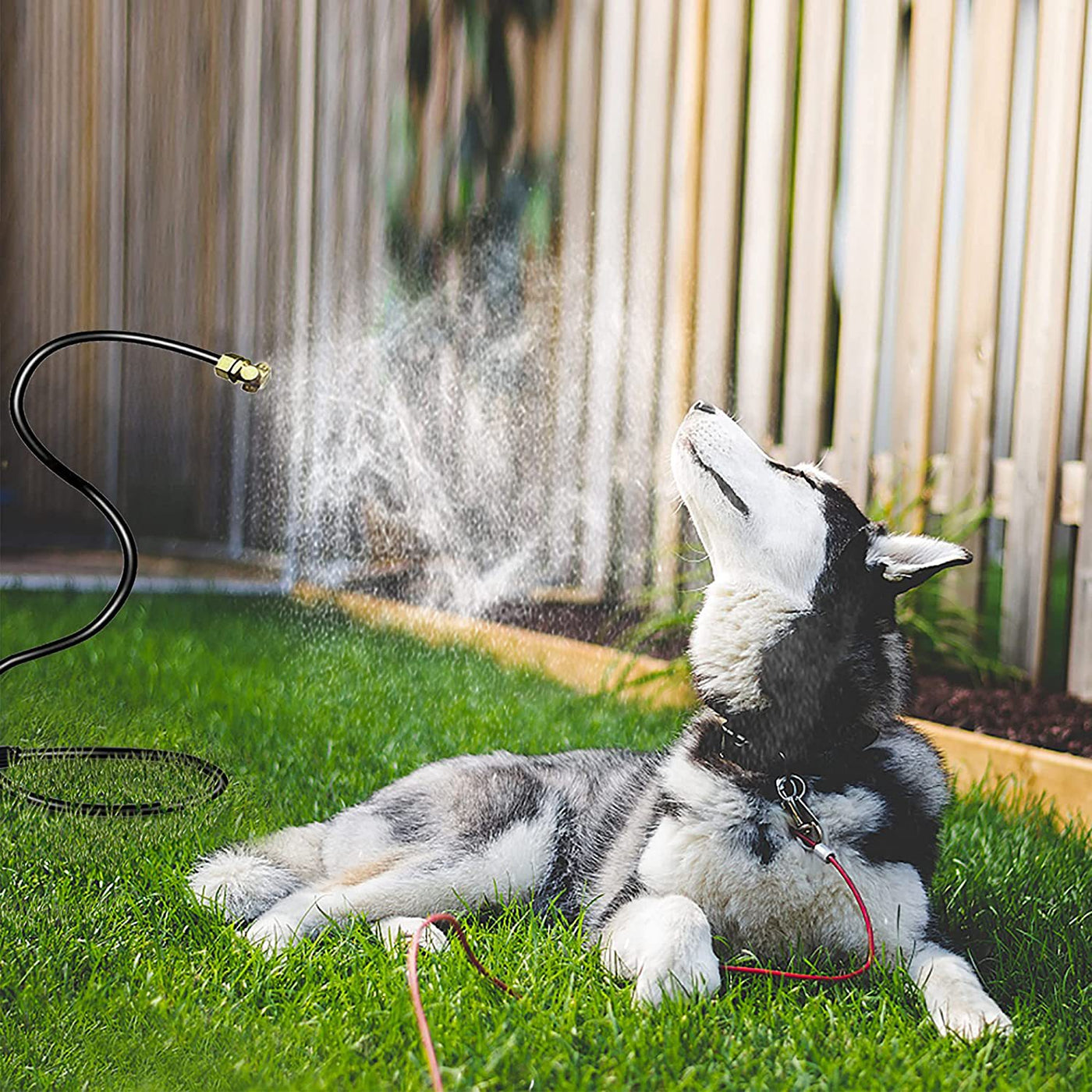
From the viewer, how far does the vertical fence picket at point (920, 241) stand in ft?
6.66

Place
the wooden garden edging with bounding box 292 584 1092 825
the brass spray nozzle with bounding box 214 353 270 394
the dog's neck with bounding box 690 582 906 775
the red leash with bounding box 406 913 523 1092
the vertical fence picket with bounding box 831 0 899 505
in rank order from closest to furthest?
the red leash with bounding box 406 913 523 1092 → the dog's neck with bounding box 690 582 906 775 → the brass spray nozzle with bounding box 214 353 270 394 → the wooden garden edging with bounding box 292 584 1092 825 → the vertical fence picket with bounding box 831 0 899 505

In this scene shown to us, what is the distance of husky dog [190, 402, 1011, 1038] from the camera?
1.04 metres

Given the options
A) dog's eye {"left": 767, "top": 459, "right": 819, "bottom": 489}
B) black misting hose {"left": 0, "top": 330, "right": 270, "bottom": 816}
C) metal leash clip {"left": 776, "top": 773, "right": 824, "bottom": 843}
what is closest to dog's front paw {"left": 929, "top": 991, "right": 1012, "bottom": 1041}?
metal leash clip {"left": 776, "top": 773, "right": 824, "bottom": 843}

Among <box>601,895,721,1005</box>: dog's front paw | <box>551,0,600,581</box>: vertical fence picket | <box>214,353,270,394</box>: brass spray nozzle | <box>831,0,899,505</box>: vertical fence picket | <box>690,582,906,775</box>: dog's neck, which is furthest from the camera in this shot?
<box>831,0,899,505</box>: vertical fence picket

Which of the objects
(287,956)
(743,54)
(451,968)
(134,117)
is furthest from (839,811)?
(134,117)

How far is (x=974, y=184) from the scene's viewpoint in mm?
2088

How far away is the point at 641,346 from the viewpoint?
188 cm

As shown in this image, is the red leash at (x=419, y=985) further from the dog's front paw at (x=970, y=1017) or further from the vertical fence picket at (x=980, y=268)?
the vertical fence picket at (x=980, y=268)

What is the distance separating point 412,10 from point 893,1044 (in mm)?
1457

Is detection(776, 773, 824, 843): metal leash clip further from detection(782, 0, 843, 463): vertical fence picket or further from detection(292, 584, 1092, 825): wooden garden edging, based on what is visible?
detection(782, 0, 843, 463): vertical fence picket

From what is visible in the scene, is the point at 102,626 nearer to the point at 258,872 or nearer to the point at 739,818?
the point at 258,872

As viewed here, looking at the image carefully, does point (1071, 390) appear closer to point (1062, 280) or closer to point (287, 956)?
point (1062, 280)

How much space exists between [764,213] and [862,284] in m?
0.31

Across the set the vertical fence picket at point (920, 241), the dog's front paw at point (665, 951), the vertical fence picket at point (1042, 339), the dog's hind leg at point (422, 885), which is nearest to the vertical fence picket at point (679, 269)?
the vertical fence picket at point (920, 241)
